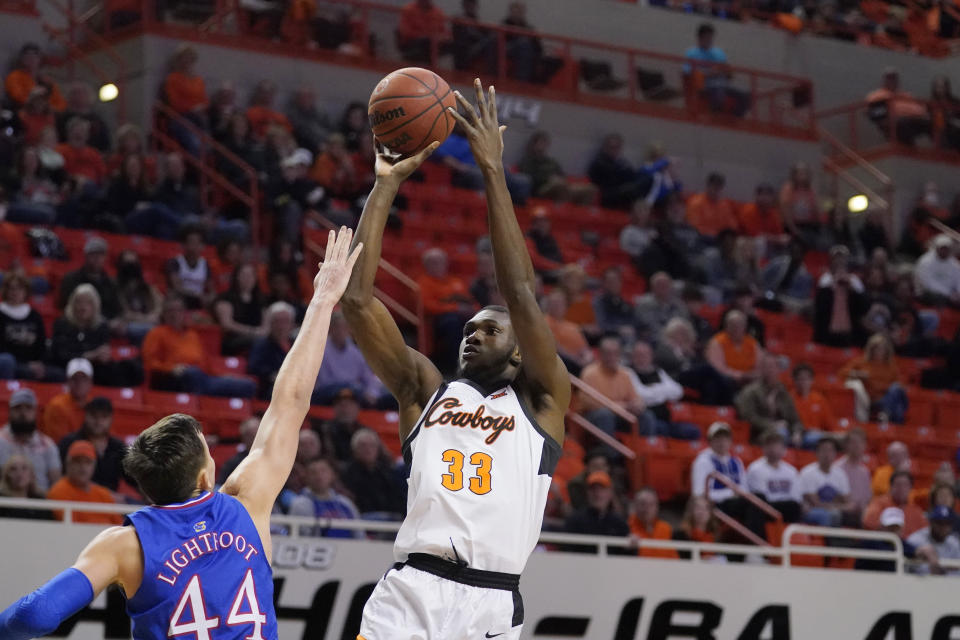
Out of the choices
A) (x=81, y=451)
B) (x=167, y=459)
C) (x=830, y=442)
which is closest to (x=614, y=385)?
(x=830, y=442)

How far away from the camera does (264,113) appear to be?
16031mm

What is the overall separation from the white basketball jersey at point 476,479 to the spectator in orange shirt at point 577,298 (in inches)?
362

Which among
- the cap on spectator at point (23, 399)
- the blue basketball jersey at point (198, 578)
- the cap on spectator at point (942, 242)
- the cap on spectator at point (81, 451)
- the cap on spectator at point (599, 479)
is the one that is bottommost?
the cap on spectator at point (599, 479)

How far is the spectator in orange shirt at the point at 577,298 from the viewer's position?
14.5 m

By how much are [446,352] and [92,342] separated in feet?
10.4

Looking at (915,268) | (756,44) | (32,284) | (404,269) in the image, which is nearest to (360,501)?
(32,284)

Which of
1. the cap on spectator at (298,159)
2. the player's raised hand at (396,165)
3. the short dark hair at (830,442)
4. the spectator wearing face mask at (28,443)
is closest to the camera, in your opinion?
the player's raised hand at (396,165)

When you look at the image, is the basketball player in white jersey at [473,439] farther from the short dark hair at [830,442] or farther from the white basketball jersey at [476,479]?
the short dark hair at [830,442]

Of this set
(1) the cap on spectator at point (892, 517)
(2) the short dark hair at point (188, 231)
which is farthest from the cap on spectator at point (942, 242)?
(2) the short dark hair at point (188, 231)

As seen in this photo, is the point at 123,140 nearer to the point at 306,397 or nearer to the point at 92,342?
the point at 92,342

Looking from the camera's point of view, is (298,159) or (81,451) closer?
(81,451)

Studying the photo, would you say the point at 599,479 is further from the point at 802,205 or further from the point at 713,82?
the point at 713,82

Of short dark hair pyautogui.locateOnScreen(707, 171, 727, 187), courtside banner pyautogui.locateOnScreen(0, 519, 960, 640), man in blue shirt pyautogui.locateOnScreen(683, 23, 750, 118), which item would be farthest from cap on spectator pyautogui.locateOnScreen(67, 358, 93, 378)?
man in blue shirt pyautogui.locateOnScreen(683, 23, 750, 118)

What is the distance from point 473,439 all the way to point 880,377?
1104 centimetres
